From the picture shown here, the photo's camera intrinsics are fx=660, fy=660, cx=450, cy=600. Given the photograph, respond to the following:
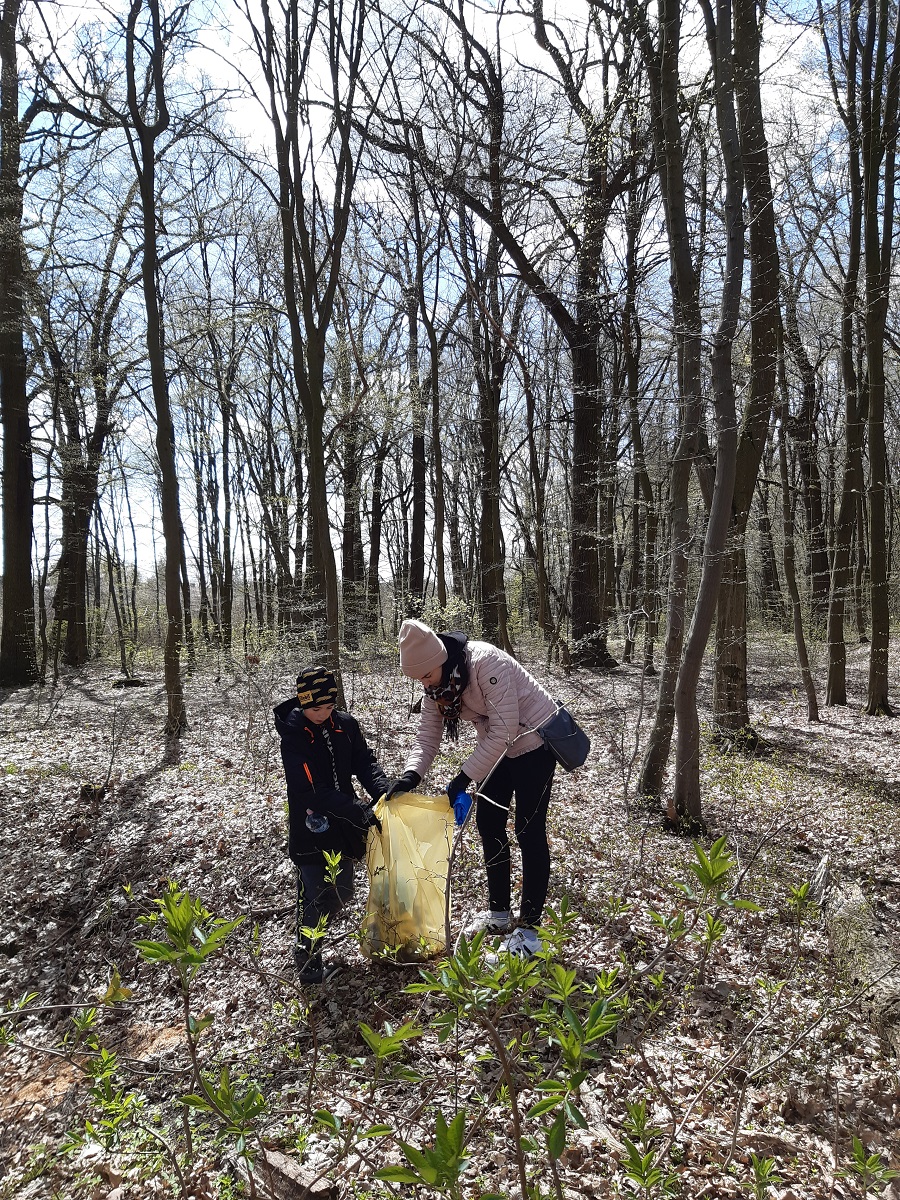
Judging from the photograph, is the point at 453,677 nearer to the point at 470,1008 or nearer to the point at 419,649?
the point at 419,649

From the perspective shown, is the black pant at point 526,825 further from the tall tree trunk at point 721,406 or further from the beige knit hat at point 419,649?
the tall tree trunk at point 721,406

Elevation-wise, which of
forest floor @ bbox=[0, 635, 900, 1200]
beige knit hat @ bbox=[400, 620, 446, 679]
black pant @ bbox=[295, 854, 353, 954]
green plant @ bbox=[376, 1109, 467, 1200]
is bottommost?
forest floor @ bbox=[0, 635, 900, 1200]

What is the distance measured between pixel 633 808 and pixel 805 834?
131 cm

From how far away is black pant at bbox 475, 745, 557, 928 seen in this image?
131 inches

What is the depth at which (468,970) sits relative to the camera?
4.72 ft

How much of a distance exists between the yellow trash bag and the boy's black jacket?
18cm

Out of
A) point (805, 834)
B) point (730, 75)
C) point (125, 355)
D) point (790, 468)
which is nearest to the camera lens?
point (730, 75)

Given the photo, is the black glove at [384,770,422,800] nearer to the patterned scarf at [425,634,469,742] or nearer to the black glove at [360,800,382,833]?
the black glove at [360,800,382,833]

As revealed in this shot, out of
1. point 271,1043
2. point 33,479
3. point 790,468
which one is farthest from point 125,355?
point 271,1043

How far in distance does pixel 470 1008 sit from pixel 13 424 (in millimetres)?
14766

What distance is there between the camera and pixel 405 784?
3.40 meters

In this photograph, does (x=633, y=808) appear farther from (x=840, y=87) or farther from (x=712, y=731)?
(x=840, y=87)

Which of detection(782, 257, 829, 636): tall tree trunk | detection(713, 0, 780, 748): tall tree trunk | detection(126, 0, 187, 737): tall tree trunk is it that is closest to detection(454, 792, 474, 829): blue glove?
→ detection(713, 0, 780, 748): tall tree trunk

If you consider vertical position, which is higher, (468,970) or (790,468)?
(790,468)
